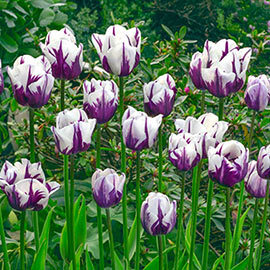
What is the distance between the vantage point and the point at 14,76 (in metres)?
1.32

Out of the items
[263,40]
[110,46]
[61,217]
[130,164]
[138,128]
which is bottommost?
[61,217]

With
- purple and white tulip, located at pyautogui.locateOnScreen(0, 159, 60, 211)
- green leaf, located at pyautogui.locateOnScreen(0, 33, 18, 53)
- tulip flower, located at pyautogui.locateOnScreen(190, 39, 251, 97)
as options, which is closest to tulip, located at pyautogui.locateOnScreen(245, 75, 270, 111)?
tulip flower, located at pyautogui.locateOnScreen(190, 39, 251, 97)

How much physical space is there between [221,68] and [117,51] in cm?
24

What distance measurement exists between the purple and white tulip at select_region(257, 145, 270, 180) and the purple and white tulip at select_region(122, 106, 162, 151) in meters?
0.24

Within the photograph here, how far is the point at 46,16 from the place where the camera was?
3822 mm

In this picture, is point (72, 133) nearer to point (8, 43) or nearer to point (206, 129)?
point (206, 129)

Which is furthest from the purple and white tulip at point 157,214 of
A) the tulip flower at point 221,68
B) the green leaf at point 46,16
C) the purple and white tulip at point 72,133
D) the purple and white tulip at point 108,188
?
the green leaf at point 46,16

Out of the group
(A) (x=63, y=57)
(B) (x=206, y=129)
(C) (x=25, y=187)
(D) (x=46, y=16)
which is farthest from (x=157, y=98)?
(D) (x=46, y=16)

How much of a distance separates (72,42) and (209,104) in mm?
1019

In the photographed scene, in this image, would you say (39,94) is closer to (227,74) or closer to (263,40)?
(227,74)

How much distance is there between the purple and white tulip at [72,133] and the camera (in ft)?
4.04

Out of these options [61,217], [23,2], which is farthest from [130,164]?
[23,2]

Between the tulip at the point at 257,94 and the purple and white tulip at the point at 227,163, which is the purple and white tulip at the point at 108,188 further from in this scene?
the tulip at the point at 257,94

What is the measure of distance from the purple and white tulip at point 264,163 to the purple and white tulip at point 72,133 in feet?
1.25
